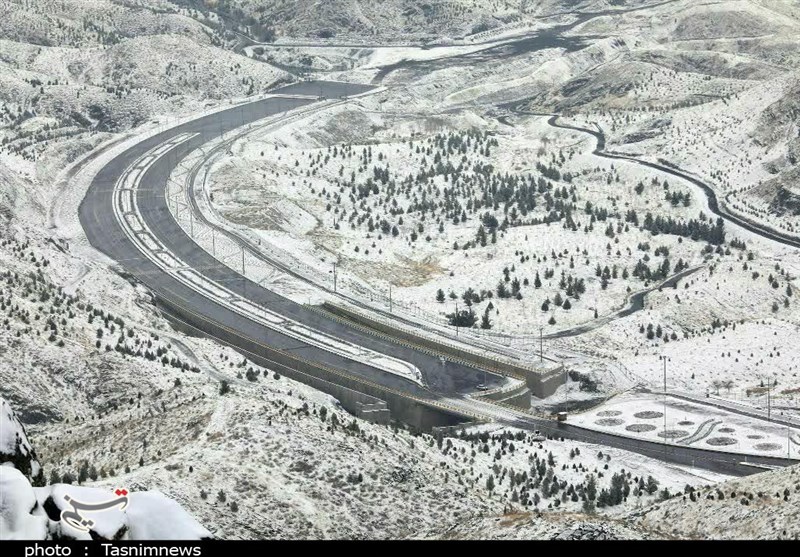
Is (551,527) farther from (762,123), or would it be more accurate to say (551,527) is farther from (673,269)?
(762,123)

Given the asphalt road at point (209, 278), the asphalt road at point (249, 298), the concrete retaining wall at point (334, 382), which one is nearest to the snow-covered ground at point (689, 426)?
the asphalt road at point (249, 298)

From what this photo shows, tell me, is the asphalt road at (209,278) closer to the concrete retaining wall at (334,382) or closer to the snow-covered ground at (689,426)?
the concrete retaining wall at (334,382)

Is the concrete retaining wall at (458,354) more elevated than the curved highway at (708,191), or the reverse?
the curved highway at (708,191)

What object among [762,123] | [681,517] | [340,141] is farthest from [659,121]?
[681,517]

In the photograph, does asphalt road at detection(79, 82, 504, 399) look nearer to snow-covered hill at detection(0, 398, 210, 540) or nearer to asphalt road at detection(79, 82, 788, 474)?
asphalt road at detection(79, 82, 788, 474)

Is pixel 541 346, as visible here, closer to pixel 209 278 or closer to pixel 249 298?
pixel 249 298

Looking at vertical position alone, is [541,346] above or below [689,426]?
below

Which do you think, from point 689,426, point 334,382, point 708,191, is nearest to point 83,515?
point 689,426

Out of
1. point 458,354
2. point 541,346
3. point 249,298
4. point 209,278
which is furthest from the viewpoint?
point 209,278

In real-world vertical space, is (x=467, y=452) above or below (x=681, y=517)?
below
